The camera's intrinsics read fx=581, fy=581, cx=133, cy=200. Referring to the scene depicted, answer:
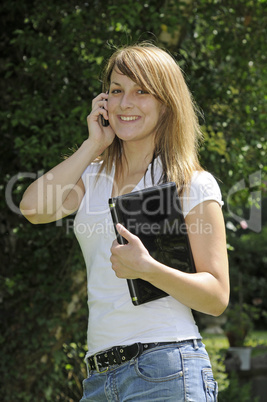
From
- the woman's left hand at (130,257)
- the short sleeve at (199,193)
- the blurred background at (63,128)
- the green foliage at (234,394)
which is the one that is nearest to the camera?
the woman's left hand at (130,257)

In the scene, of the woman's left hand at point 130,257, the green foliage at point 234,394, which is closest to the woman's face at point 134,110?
the woman's left hand at point 130,257

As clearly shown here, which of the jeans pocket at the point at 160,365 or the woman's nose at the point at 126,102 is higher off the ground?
the woman's nose at the point at 126,102

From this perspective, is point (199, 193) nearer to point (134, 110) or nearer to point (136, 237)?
point (136, 237)

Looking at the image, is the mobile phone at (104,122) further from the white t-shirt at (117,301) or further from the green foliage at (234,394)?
the green foliage at (234,394)

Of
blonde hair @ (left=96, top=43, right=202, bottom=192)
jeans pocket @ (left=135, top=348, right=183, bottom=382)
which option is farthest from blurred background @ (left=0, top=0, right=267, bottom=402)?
jeans pocket @ (left=135, top=348, right=183, bottom=382)

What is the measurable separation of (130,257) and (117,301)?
204mm

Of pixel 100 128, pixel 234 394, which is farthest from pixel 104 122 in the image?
pixel 234 394

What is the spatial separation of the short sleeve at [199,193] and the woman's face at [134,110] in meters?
0.28

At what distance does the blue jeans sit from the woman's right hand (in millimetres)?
748

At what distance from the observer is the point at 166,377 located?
62.1 inches

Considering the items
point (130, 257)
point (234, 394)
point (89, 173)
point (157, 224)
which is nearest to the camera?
point (130, 257)

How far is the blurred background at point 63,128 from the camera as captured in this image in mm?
3896

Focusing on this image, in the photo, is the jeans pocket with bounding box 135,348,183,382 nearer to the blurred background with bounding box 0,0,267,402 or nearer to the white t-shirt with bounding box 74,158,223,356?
the white t-shirt with bounding box 74,158,223,356

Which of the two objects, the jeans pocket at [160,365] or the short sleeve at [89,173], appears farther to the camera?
the short sleeve at [89,173]
